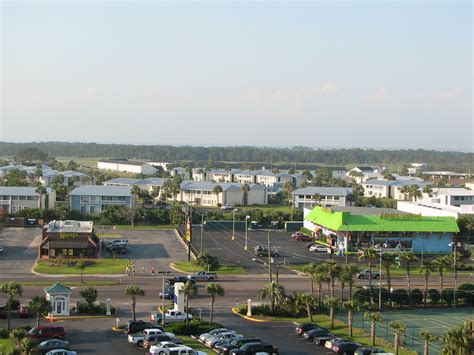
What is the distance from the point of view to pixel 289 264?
6981 cm

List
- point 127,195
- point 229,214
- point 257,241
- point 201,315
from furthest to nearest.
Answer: point 229,214 → point 127,195 → point 257,241 → point 201,315

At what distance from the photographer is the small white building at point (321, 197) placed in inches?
4643

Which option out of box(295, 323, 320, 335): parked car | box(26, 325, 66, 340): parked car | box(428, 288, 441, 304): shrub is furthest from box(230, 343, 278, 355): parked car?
box(428, 288, 441, 304): shrub

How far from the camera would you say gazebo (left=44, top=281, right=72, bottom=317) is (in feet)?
149

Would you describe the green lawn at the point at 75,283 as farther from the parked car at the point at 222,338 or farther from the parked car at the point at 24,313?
the parked car at the point at 222,338

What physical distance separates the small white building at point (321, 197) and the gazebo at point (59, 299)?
74.5 meters

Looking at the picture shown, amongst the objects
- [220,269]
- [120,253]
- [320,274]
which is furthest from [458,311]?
[120,253]

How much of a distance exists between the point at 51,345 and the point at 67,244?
34471 mm

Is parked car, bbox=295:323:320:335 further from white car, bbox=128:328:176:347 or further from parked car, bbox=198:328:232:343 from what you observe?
white car, bbox=128:328:176:347

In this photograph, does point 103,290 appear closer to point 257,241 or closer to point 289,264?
point 289,264

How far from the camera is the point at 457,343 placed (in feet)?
103

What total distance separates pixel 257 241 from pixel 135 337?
47147 mm

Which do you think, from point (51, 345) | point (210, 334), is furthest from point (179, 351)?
point (51, 345)

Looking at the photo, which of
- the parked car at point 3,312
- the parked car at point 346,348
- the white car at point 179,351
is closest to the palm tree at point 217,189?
the parked car at point 3,312
